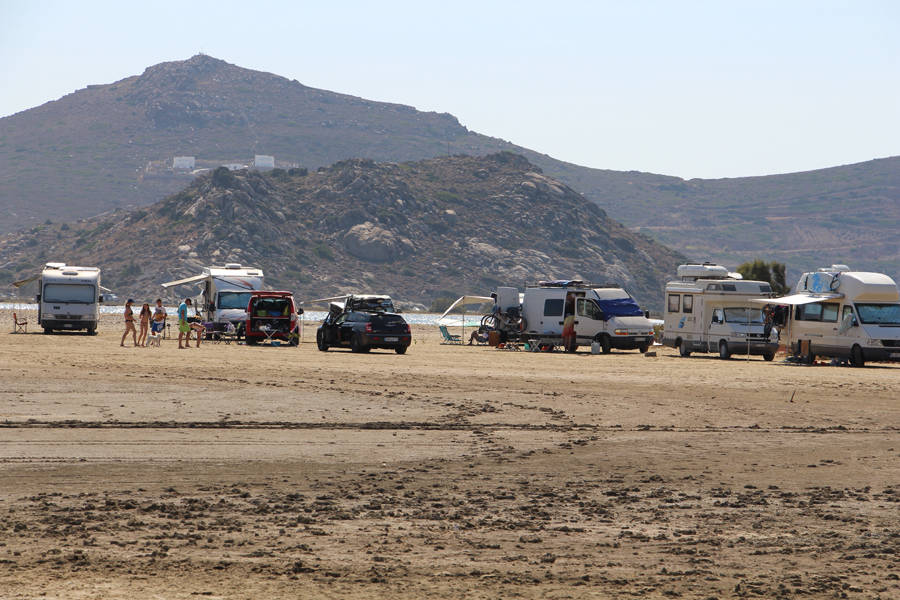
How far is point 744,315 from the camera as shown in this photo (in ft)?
125

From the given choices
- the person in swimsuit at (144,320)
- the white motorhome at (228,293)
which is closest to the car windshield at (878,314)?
the person in swimsuit at (144,320)

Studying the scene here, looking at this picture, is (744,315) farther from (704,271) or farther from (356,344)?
(356,344)

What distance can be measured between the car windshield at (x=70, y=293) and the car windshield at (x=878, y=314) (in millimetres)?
28749

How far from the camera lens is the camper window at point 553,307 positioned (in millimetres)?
41781

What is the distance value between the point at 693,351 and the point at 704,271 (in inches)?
114

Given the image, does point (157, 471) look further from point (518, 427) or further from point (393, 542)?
point (518, 427)

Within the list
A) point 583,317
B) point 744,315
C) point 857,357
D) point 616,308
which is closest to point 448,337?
point 583,317

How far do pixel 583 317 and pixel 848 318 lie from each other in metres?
10.1

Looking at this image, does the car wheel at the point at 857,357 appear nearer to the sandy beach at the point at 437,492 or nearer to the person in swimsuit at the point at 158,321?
the sandy beach at the point at 437,492

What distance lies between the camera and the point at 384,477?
11.8 m

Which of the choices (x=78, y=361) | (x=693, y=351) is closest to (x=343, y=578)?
(x=78, y=361)

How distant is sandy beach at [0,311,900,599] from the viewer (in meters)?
7.91

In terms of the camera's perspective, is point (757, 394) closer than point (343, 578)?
No

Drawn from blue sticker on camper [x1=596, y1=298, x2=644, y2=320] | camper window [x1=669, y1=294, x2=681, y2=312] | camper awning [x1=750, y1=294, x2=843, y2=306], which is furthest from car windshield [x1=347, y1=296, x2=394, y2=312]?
camper awning [x1=750, y1=294, x2=843, y2=306]
